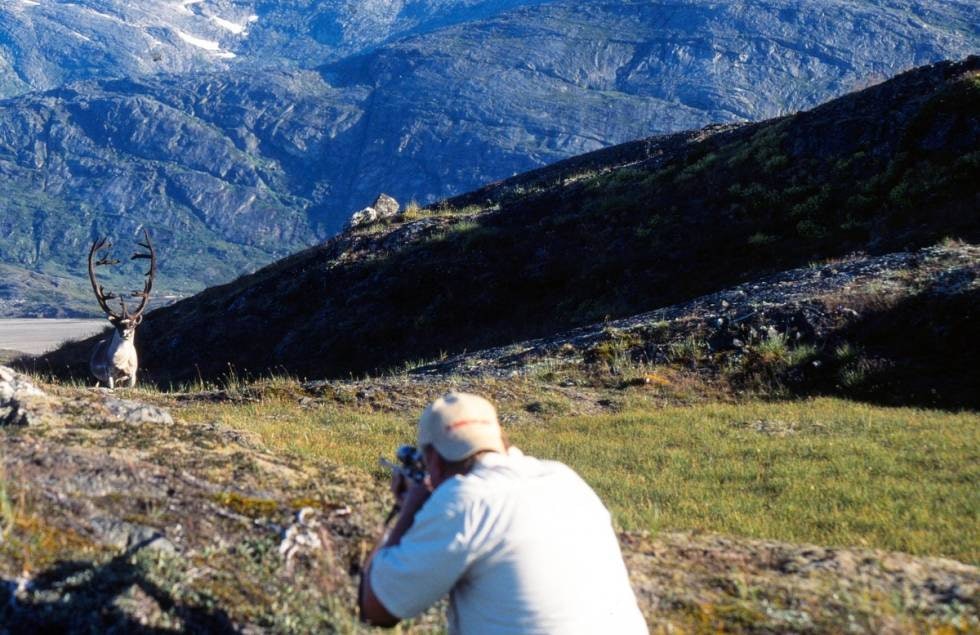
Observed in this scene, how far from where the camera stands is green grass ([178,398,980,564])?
7543 mm

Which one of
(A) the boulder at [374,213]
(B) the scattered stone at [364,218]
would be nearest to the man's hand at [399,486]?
(A) the boulder at [374,213]

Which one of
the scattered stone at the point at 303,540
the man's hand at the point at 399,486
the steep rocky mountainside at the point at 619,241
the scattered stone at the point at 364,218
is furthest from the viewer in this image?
the scattered stone at the point at 364,218

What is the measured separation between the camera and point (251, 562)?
15.6 ft

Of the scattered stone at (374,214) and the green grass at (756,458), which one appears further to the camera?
the scattered stone at (374,214)

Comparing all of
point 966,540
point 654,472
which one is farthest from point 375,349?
point 966,540

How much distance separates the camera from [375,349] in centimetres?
2623

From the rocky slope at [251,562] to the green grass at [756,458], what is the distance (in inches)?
48.7

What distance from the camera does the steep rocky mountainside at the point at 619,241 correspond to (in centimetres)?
2288

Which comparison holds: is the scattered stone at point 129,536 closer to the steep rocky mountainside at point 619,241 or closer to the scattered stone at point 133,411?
the scattered stone at point 133,411

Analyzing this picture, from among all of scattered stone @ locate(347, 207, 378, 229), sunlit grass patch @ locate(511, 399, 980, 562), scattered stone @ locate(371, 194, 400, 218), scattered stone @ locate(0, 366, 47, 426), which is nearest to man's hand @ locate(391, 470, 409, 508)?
sunlit grass patch @ locate(511, 399, 980, 562)

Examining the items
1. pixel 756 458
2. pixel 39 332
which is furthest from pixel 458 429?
pixel 39 332

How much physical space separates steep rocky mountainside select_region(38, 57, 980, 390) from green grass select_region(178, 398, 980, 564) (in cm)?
955

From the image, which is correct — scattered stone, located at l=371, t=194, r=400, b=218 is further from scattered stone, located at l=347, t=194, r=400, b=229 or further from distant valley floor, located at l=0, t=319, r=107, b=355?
distant valley floor, located at l=0, t=319, r=107, b=355

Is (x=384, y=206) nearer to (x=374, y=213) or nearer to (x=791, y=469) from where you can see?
(x=374, y=213)
